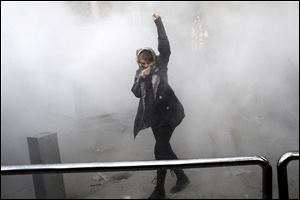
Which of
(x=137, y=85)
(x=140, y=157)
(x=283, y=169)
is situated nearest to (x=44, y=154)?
(x=140, y=157)

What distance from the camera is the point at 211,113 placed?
2.85m

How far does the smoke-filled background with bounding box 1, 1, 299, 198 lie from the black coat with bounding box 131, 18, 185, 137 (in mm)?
109

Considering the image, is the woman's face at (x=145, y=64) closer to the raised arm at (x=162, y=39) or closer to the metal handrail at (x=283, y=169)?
the raised arm at (x=162, y=39)

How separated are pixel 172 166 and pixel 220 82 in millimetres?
1482

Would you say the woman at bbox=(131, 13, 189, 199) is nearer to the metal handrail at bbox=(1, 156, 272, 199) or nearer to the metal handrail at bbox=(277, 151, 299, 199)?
the metal handrail at bbox=(1, 156, 272, 199)

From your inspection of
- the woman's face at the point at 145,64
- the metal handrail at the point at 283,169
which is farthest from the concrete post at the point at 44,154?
the metal handrail at the point at 283,169

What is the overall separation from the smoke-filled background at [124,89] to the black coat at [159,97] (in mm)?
109

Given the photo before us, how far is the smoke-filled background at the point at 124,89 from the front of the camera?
2.24m

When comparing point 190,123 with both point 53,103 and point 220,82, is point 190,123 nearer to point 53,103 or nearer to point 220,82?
point 220,82

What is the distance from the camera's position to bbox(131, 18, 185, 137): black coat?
1.74 m

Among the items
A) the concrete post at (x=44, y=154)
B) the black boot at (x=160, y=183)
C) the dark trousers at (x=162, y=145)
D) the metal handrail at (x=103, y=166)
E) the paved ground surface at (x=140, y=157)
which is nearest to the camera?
the metal handrail at (x=103, y=166)

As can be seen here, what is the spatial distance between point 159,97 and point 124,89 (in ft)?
1.62

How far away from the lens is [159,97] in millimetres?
Answer: 1751

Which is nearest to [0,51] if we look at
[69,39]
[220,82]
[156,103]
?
[69,39]
